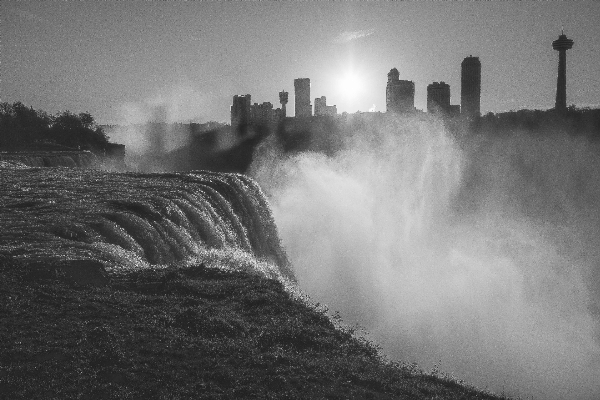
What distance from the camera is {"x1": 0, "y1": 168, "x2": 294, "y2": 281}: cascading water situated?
13.3m

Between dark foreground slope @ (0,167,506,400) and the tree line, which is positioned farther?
the tree line

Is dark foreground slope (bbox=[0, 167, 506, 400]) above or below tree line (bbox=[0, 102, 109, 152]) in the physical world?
below

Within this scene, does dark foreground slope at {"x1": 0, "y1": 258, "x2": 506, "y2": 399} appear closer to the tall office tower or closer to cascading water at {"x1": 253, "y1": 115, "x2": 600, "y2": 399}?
cascading water at {"x1": 253, "y1": 115, "x2": 600, "y2": 399}

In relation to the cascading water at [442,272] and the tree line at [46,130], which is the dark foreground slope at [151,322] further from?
the tree line at [46,130]

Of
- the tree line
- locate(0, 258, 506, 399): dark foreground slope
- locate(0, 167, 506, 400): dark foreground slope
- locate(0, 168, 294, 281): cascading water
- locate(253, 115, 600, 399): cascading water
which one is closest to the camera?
locate(0, 258, 506, 399): dark foreground slope

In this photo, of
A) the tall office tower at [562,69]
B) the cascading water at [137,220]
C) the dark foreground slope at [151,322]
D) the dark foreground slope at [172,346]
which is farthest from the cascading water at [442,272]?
the tall office tower at [562,69]

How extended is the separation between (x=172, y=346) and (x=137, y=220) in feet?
26.4

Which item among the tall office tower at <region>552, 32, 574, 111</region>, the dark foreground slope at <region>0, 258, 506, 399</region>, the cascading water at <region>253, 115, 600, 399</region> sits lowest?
the cascading water at <region>253, 115, 600, 399</region>

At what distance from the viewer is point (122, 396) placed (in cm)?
653

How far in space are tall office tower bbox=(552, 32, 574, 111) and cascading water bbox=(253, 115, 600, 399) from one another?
188 feet

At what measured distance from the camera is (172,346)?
8.12 m

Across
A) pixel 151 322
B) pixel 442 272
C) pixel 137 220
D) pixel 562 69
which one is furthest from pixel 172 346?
pixel 562 69

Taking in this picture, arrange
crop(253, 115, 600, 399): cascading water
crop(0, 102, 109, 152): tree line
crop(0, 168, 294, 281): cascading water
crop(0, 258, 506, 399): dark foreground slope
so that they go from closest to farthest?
crop(0, 258, 506, 399): dark foreground slope
crop(0, 168, 294, 281): cascading water
crop(253, 115, 600, 399): cascading water
crop(0, 102, 109, 152): tree line

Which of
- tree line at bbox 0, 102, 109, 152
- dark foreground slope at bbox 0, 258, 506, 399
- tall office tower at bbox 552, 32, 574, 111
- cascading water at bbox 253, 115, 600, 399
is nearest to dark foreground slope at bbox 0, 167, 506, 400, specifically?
dark foreground slope at bbox 0, 258, 506, 399
